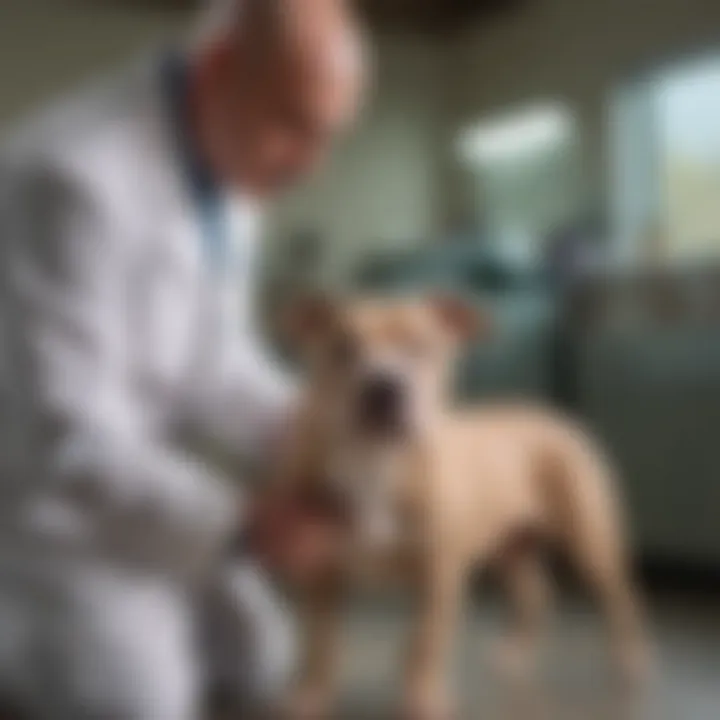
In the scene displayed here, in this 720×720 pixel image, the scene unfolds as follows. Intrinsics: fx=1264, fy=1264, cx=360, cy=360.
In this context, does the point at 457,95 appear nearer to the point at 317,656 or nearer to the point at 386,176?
the point at 386,176

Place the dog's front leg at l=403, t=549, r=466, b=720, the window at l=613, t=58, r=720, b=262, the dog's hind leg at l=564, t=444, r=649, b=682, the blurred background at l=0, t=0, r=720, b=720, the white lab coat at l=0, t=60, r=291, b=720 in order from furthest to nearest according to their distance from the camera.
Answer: the window at l=613, t=58, r=720, b=262 < the blurred background at l=0, t=0, r=720, b=720 < the dog's hind leg at l=564, t=444, r=649, b=682 < the dog's front leg at l=403, t=549, r=466, b=720 < the white lab coat at l=0, t=60, r=291, b=720

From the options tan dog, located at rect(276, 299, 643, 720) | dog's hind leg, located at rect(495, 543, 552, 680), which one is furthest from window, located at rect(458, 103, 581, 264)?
tan dog, located at rect(276, 299, 643, 720)

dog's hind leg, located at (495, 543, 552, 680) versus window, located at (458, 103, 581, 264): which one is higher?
window, located at (458, 103, 581, 264)

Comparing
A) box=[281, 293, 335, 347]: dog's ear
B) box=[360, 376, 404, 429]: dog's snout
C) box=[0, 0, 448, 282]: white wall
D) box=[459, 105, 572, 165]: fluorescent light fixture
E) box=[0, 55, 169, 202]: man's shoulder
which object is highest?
box=[459, 105, 572, 165]: fluorescent light fixture

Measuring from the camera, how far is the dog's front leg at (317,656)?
2.67 ft

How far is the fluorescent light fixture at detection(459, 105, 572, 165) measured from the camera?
1400 mm

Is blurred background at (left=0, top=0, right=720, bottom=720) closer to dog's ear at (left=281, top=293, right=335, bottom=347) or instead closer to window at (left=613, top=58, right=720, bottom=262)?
window at (left=613, top=58, right=720, bottom=262)

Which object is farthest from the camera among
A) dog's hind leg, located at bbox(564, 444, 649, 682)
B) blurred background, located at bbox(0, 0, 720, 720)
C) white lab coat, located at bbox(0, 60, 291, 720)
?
blurred background, located at bbox(0, 0, 720, 720)

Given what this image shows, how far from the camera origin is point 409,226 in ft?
4.61

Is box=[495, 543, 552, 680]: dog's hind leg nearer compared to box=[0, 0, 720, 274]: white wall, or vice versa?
box=[495, 543, 552, 680]: dog's hind leg

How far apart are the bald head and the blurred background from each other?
1.12 ft

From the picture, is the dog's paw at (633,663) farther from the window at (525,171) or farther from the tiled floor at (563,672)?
the window at (525,171)

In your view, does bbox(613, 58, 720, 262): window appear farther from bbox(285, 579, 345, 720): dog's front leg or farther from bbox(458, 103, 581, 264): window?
bbox(285, 579, 345, 720): dog's front leg

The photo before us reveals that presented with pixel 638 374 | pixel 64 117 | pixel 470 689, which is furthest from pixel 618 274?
pixel 64 117
